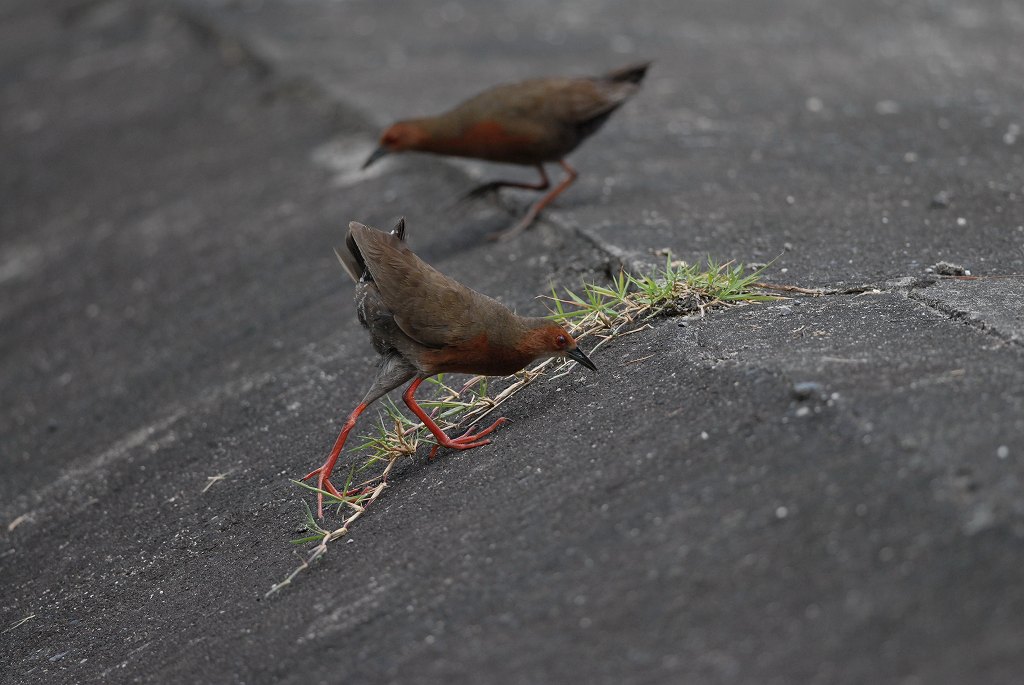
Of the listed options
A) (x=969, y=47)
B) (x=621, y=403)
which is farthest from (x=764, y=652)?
(x=969, y=47)

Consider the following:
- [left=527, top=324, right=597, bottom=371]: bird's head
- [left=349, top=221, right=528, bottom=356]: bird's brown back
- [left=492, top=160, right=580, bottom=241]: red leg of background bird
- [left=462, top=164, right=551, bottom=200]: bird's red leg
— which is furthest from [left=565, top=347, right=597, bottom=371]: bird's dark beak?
[left=462, top=164, right=551, bottom=200]: bird's red leg

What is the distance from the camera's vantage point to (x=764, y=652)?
2.41 m

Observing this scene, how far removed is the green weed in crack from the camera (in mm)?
3959

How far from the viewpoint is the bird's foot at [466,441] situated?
3.85 metres

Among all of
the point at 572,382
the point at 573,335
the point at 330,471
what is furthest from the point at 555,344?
the point at 330,471

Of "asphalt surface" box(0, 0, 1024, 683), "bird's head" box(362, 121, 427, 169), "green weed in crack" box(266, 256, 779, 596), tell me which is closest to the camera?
"asphalt surface" box(0, 0, 1024, 683)

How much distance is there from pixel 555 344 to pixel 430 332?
434mm

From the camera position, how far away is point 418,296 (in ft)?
13.1

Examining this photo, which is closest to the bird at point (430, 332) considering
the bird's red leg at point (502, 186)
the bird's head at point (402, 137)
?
the bird's red leg at point (502, 186)

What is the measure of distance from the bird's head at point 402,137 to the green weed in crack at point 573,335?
1993 mm

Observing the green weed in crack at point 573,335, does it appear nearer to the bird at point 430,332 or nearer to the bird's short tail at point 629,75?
the bird at point 430,332

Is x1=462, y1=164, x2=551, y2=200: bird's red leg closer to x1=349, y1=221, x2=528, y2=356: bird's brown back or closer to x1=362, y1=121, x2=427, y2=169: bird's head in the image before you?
x1=362, y1=121, x2=427, y2=169: bird's head

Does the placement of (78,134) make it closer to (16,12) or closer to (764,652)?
(16,12)

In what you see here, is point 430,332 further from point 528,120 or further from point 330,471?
point 528,120
